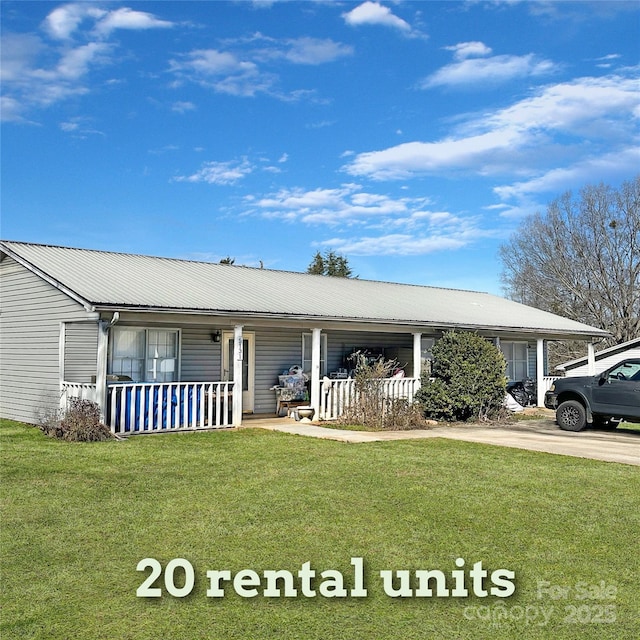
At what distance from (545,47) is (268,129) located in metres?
10.1

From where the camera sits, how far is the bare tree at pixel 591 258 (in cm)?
3900

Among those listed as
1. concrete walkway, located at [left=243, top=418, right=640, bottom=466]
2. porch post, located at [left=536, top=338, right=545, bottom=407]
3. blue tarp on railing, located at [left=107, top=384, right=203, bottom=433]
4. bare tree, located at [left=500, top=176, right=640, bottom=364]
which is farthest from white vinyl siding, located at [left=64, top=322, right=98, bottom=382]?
bare tree, located at [left=500, top=176, right=640, bottom=364]

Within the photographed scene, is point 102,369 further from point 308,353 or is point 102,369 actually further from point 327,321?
point 308,353

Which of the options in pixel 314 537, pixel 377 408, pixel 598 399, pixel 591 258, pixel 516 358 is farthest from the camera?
pixel 591 258

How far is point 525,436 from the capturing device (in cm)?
1455

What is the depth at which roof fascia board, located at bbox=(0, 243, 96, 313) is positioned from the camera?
1289cm

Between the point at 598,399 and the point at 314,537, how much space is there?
11.3m

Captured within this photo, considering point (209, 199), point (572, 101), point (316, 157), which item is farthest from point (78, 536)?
point (209, 199)

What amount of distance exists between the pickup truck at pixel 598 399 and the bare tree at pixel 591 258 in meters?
25.0

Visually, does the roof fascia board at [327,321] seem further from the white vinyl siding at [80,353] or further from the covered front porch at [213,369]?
the white vinyl siding at [80,353]

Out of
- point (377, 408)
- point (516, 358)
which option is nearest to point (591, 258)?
point (516, 358)

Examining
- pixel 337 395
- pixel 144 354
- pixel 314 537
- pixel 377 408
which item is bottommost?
pixel 314 537

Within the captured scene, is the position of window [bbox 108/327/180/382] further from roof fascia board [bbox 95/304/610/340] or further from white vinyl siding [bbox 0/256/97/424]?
roof fascia board [bbox 95/304/610/340]

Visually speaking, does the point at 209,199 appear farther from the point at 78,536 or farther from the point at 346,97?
the point at 78,536
